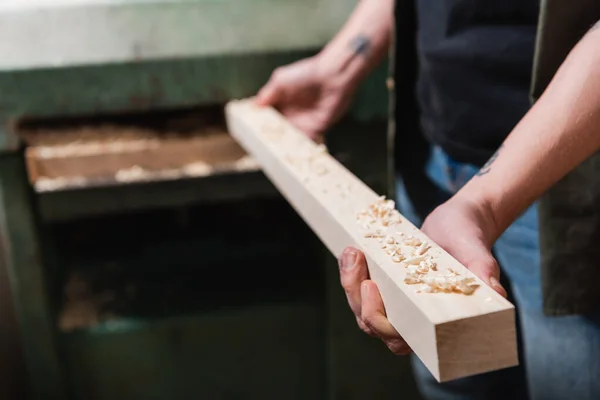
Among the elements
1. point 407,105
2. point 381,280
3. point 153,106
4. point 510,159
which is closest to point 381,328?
point 381,280

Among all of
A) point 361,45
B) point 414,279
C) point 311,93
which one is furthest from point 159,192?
point 414,279

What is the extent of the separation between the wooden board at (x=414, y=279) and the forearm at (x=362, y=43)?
0.85 feet

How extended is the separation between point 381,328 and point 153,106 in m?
0.65

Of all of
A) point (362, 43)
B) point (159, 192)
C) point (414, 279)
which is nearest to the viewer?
point (414, 279)

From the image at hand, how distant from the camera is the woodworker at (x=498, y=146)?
1.90 feet

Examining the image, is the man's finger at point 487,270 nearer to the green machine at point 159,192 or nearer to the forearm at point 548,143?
the forearm at point 548,143

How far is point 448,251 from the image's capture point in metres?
0.58

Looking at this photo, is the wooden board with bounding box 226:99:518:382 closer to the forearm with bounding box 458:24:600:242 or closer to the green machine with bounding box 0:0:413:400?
the forearm with bounding box 458:24:600:242

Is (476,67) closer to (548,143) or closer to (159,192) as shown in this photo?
(548,143)

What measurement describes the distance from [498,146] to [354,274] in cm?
30

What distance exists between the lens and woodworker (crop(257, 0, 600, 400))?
0.58 m

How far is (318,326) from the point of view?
133cm

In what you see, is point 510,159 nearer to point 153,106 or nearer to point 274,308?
point 153,106

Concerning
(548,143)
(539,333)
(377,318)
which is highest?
(548,143)
